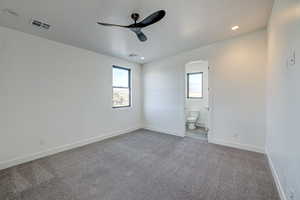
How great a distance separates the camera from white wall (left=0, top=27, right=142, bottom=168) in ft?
8.34

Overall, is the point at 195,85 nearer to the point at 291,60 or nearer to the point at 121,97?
the point at 121,97

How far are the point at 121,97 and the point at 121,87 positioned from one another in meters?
0.36

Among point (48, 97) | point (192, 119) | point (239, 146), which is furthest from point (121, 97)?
point (239, 146)

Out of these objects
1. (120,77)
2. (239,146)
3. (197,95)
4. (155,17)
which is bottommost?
(239,146)

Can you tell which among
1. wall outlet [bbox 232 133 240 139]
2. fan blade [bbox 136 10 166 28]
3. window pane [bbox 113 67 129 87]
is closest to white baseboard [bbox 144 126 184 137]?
wall outlet [bbox 232 133 240 139]

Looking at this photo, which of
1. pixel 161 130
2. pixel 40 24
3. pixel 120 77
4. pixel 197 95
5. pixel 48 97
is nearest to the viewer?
pixel 40 24

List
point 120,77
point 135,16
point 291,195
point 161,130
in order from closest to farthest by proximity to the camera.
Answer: point 291,195 < point 135,16 < point 120,77 < point 161,130

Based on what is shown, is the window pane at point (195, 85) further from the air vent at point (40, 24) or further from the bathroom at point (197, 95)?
the air vent at point (40, 24)

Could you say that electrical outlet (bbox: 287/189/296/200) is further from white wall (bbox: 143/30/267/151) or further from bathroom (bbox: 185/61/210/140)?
bathroom (bbox: 185/61/210/140)

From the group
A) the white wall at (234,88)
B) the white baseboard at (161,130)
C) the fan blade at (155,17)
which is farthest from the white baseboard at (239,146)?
the fan blade at (155,17)

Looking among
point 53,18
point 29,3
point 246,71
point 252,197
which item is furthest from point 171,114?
point 29,3

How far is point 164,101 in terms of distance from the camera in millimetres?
4801

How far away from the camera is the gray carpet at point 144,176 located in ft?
5.98

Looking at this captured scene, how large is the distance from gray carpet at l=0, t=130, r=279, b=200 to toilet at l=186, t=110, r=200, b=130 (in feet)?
5.73
